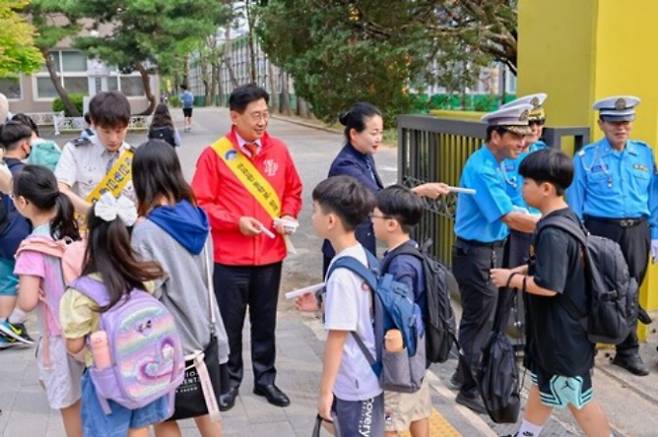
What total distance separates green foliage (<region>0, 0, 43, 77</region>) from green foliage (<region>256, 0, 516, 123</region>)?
295 inches

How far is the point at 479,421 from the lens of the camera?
14.4ft

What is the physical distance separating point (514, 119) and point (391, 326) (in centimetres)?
187

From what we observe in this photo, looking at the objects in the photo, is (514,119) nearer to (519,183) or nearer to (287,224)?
(519,183)

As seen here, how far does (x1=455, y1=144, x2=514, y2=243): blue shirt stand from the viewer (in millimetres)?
4340

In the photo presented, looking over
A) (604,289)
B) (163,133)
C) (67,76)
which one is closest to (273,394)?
(604,289)

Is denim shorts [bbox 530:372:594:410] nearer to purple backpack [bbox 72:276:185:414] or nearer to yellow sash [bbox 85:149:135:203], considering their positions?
purple backpack [bbox 72:276:185:414]

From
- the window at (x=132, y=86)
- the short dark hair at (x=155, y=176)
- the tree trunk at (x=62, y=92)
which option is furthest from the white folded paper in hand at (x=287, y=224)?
the window at (x=132, y=86)

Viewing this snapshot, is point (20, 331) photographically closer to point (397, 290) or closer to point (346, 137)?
point (346, 137)

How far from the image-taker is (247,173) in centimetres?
439

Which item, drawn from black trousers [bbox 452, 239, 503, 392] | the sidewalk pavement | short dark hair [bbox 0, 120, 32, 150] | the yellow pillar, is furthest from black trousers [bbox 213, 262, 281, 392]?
the yellow pillar

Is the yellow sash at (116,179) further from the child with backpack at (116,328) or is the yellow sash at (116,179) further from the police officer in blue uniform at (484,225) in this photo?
the police officer in blue uniform at (484,225)

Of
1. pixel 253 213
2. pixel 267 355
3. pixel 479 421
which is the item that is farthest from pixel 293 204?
pixel 479 421

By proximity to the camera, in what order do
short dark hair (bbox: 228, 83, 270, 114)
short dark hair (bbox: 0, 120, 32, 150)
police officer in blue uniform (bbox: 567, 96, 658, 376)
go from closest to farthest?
short dark hair (bbox: 228, 83, 270, 114) → police officer in blue uniform (bbox: 567, 96, 658, 376) → short dark hair (bbox: 0, 120, 32, 150)

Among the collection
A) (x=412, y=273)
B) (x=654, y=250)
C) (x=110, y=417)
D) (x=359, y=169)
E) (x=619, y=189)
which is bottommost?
(x=110, y=417)
